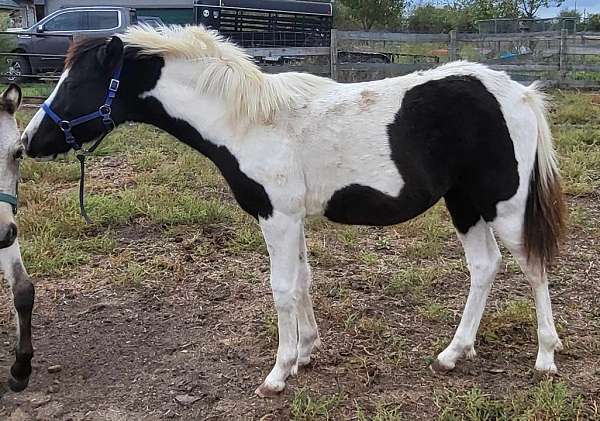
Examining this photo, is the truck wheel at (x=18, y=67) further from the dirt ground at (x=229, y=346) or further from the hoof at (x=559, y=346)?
the hoof at (x=559, y=346)

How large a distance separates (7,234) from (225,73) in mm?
1214

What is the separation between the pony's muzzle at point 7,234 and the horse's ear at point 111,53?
2.78ft

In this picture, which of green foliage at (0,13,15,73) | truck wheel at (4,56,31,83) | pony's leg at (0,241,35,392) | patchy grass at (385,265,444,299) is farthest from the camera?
truck wheel at (4,56,31,83)

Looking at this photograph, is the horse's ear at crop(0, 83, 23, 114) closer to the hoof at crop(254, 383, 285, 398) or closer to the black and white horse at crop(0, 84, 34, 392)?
the black and white horse at crop(0, 84, 34, 392)

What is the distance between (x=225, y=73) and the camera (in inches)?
111

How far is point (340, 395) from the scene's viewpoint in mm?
2908

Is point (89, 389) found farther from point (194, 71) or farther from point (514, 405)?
point (514, 405)

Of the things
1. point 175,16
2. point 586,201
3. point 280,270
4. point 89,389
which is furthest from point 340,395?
point 175,16

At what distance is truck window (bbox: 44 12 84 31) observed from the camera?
14.5 m

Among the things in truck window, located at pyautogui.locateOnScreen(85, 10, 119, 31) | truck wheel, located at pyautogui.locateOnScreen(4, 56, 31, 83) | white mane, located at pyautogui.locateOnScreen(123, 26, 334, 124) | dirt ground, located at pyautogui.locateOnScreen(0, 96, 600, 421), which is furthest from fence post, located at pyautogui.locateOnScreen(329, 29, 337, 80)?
white mane, located at pyautogui.locateOnScreen(123, 26, 334, 124)

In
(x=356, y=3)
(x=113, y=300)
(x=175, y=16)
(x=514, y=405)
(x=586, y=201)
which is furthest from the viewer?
(x=356, y=3)

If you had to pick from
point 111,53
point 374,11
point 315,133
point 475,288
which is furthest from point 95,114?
point 374,11

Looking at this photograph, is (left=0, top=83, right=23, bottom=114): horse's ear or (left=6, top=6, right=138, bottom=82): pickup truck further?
(left=6, top=6, right=138, bottom=82): pickup truck

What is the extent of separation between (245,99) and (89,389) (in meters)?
1.59
